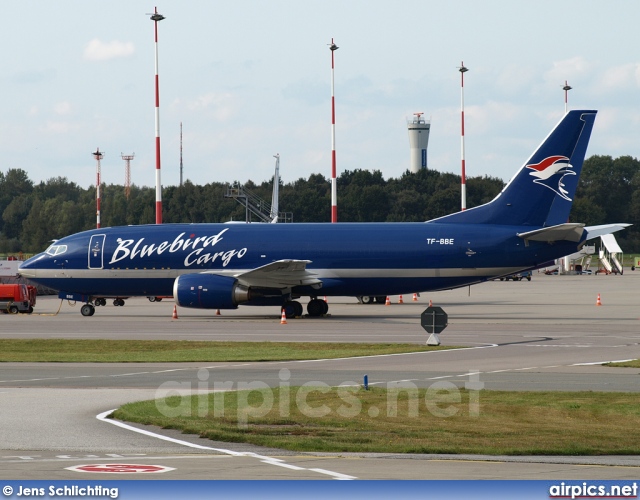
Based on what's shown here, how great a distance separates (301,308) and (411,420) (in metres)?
31.0

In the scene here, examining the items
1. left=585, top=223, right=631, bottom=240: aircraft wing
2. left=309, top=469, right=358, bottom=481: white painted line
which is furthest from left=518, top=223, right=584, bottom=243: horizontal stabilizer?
left=309, top=469, right=358, bottom=481: white painted line

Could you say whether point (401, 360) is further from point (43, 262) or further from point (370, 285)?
point (43, 262)

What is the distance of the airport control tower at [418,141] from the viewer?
501 ft

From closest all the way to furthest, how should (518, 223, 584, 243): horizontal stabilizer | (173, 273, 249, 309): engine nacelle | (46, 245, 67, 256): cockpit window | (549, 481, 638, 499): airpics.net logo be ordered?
1. (549, 481, 638, 499): airpics.net logo
2. (518, 223, 584, 243): horizontal stabilizer
3. (173, 273, 249, 309): engine nacelle
4. (46, 245, 67, 256): cockpit window

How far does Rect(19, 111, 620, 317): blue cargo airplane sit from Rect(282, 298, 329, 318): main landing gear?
0.16 ft

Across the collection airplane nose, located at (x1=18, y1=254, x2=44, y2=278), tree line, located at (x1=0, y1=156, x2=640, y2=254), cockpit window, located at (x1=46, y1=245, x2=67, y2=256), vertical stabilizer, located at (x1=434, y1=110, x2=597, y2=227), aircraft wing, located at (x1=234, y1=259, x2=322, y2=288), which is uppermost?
tree line, located at (x1=0, y1=156, x2=640, y2=254)

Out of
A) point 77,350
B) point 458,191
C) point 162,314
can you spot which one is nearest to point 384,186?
point 458,191

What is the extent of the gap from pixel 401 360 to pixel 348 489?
1740 cm

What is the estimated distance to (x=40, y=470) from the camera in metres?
13.0

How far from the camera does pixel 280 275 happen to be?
1874 inches

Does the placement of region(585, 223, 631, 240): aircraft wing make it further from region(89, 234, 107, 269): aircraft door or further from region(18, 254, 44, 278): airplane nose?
region(18, 254, 44, 278): airplane nose

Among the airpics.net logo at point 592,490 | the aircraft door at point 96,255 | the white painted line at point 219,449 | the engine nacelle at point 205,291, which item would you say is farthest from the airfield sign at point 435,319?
the aircraft door at point 96,255

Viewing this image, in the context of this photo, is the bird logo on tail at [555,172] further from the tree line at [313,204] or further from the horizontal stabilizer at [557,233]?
the tree line at [313,204]

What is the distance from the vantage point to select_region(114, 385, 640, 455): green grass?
15.6 m
